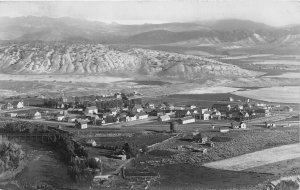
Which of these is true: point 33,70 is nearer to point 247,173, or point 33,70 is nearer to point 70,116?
point 70,116

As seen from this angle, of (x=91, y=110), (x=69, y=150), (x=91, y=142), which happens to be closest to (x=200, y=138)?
(x=91, y=142)

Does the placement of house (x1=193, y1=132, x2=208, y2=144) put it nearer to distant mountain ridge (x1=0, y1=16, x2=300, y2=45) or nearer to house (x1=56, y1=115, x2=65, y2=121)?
house (x1=56, y1=115, x2=65, y2=121)

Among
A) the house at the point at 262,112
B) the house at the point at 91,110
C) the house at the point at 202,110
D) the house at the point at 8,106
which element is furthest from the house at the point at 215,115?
the house at the point at 8,106

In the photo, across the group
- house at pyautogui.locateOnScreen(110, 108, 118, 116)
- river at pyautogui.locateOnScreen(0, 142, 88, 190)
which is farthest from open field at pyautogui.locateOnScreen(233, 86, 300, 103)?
river at pyautogui.locateOnScreen(0, 142, 88, 190)

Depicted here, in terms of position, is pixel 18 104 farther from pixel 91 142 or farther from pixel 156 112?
pixel 91 142

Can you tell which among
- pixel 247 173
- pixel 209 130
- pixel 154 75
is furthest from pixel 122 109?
pixel 154 75

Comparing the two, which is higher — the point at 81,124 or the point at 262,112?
the point at 81,124

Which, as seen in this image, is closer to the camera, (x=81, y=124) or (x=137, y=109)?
(x=81, y=124)
